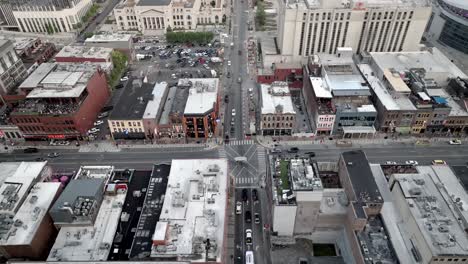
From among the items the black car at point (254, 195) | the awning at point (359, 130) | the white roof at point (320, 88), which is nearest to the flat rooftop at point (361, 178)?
the awning at point (359, 130)

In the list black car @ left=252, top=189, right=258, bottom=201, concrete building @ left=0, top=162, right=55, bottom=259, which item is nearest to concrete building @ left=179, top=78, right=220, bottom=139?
black car @ left=252, top=189, right=258, bottom=201

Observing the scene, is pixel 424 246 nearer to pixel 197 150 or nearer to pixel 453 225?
pixel 453 225

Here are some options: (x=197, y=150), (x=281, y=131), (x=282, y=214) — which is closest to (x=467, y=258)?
(x=282, y=214)

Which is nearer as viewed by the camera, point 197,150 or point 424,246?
point 424,246

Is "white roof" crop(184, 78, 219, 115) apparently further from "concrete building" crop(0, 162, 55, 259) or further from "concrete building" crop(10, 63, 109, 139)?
"concrete building" crop(0, 162, 55, 259)

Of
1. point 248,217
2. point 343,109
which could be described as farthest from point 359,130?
point 248,217

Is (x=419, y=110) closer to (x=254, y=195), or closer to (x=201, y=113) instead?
(x=254, y=195)
